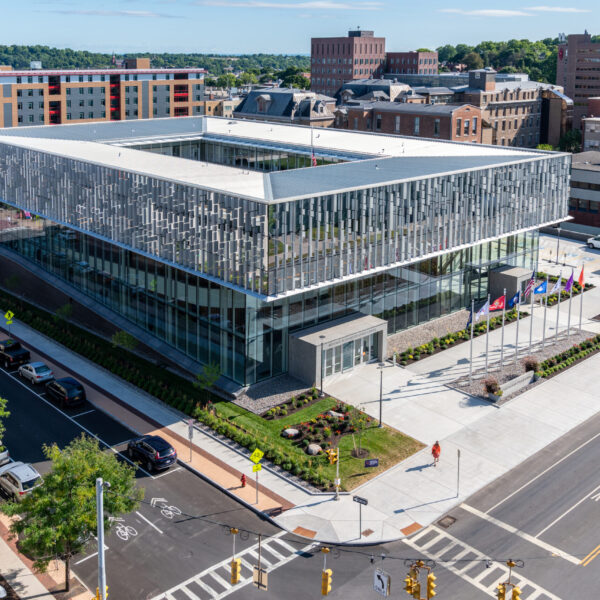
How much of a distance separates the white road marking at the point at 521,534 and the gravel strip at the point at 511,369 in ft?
43.8

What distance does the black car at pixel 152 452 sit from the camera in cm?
4241

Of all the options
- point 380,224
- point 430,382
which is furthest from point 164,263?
point 430,382

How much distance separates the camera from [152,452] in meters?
42.6

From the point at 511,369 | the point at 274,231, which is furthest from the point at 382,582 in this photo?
the point at 511,369

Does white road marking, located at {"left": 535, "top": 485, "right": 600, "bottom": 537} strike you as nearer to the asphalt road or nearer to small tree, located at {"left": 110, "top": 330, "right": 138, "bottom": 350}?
the asphalt road

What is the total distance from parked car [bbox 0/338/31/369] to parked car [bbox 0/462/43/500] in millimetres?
17730

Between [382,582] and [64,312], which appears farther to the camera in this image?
[64,312]

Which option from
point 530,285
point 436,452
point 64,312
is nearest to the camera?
point 436,452

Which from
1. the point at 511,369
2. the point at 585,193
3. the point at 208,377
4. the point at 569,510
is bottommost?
the point at 569,510

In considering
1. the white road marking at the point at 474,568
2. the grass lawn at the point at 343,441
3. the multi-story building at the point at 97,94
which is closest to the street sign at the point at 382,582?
the white road marking at the point at 474,568

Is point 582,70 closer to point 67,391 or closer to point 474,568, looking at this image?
point 67,391

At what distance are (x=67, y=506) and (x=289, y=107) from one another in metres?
116

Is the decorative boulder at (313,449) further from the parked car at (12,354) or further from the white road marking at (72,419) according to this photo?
the parked car at (12,354)

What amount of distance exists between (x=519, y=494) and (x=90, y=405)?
27.2 metres
